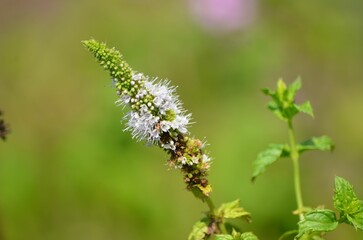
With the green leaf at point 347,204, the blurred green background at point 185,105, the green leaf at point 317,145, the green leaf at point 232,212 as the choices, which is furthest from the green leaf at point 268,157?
the blurred green background at point 185,105

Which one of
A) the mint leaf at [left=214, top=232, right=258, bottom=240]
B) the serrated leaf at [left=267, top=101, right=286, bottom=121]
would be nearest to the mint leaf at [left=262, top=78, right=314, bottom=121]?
the serrated leaf at [left=267, top=101, right=286, bottom=121]

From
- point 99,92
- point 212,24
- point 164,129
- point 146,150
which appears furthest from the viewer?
point 212,24

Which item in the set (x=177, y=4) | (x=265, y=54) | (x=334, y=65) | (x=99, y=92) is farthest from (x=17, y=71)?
(x=334, y=65)

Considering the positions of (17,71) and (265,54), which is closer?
(265,54)

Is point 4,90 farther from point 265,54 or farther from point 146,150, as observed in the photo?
point 265,54

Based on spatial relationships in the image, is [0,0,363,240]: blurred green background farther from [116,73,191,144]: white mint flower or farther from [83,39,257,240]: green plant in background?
[116,73,191,144]: white mint flower

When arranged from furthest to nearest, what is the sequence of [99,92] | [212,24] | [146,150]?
1. [212,24]
2. [99,92]
3. [146,150]

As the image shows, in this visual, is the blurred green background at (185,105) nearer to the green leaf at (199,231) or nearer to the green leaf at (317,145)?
the green leaf at (317,145)
